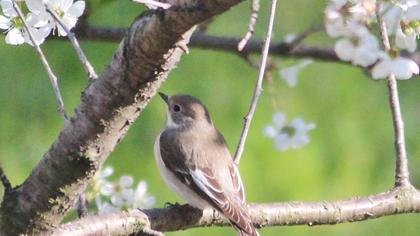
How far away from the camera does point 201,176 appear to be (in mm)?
2791

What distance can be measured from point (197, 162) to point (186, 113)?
287 millimetres

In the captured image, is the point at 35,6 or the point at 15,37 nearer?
the point at 35,6

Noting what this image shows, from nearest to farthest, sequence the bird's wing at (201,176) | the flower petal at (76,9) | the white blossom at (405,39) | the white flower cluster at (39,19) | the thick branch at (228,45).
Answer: the white blossom at (405,39) < the white flower cluster at (39,19) < the flower petal at (76,9) < the bird's wing at (201,176) < the thick branch at (228,45)

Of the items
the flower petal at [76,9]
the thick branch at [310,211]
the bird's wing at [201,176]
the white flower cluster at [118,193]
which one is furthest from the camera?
the bird's wing at [201,176]

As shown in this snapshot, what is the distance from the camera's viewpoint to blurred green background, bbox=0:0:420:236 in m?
4.25

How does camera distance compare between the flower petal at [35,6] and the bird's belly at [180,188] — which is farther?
the bird's belly at [180,188]

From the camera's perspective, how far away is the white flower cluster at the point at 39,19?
5.51 feet

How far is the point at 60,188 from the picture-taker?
158 centimetres

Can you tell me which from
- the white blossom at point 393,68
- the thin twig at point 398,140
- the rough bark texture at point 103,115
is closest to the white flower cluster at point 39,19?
the rough bark texture at point 103,115

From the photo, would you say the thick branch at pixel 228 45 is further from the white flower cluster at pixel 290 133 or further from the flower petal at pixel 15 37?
the flower petal at pixel 15 37

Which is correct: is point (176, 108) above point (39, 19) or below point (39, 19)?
below

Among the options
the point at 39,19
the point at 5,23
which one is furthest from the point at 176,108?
the point at 39,19

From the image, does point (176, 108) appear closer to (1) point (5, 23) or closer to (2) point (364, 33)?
(1) point (5, 23)

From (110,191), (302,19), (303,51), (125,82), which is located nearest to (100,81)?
(125,82)
